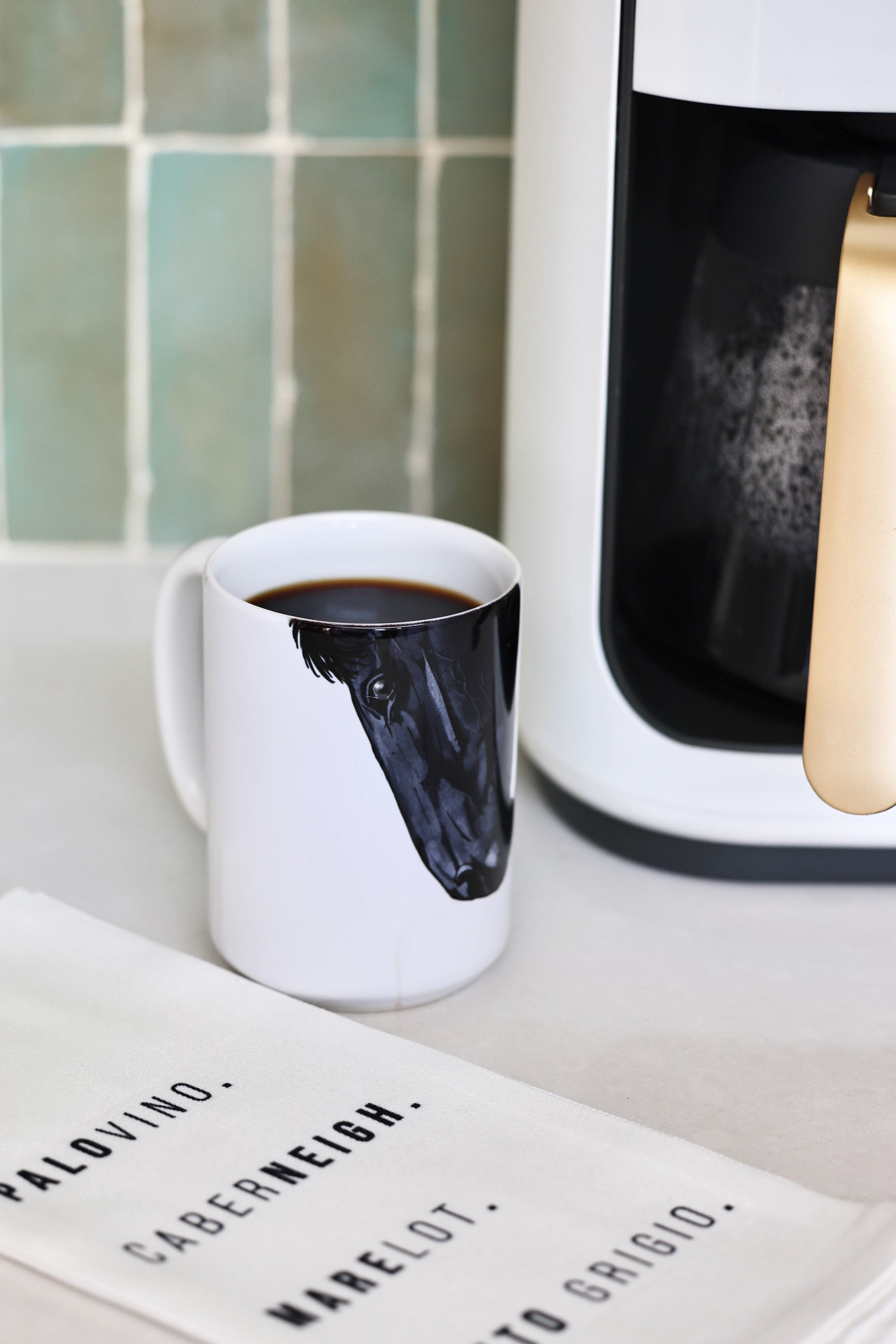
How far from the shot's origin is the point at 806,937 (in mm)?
466

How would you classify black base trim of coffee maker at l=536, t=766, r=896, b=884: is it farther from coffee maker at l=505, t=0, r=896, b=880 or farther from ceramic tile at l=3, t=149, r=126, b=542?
→ ceramic tile at l=3, t=149, r=126, b=542

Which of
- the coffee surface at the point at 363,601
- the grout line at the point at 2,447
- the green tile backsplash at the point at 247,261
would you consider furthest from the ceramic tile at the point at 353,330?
the coffee surface at the point at 363,601

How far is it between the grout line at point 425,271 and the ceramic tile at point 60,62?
0.42 ft

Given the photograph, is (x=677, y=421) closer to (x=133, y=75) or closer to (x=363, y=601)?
(x=363, y=601)

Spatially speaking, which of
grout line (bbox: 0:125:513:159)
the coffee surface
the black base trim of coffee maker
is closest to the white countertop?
the black base trim of coffee maker

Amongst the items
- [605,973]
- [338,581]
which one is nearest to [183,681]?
[338,581]

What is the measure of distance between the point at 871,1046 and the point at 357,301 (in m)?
0.40

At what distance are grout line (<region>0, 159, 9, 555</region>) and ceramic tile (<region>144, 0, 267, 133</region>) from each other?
0.08 meters

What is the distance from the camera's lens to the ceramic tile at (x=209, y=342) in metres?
0.64

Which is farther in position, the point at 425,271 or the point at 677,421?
the point at 425,271

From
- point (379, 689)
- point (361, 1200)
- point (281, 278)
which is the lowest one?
point (361, 1200)

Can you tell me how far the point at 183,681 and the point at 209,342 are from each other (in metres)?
0.25

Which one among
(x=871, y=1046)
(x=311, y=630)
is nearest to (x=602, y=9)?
Answer: (x=311, y=630)

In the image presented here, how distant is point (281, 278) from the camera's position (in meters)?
0.65
